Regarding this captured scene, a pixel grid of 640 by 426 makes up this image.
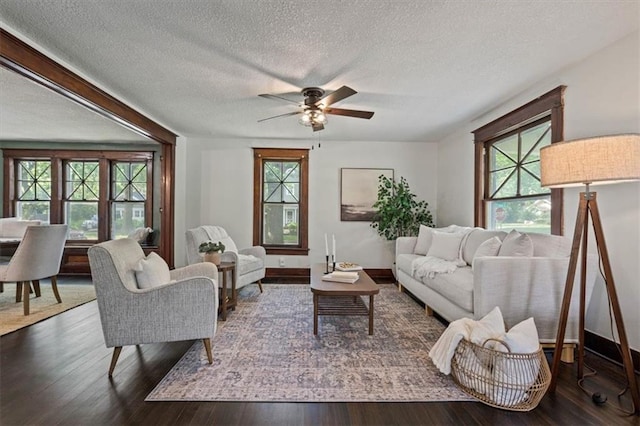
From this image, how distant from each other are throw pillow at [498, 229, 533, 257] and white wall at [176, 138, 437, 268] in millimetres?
2842

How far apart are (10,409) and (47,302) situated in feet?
8.22

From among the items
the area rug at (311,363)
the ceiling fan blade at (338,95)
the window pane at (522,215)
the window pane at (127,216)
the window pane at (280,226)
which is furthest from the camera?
the window pane at (127,216)

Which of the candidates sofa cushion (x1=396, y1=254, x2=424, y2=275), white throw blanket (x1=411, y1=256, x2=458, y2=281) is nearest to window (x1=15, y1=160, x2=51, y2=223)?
sofa cushion (x1=396, y1=254, x2=424, y2=275)

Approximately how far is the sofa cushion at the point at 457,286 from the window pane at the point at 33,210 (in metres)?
6.70

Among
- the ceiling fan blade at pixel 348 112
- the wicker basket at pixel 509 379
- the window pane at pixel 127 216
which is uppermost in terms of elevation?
the ceiling fan blade at pixel 348 112

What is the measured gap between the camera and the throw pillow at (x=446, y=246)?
3.61m

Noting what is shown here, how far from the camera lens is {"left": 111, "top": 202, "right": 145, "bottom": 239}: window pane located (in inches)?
230

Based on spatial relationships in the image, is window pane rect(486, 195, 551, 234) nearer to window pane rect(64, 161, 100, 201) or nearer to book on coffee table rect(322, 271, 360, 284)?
book on coffee table rect(322, 271, 360, 284)

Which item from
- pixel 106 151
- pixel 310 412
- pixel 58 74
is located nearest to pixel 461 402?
pixel 310 412

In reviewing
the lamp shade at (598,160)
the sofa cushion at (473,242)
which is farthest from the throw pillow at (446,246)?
the lamp shade at (598,160)

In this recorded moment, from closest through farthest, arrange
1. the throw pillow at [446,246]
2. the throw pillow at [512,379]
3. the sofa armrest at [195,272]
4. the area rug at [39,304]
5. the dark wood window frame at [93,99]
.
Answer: the throw pillow at [512,379] < the dark wood window frame at [93,99] < the sofa armrest at [195,272] < the area rug at [39,304] < the throw pillow at [446,246]

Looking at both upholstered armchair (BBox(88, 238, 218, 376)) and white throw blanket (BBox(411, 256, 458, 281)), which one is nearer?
upholstered armchair (BBox(88, 238, 218, 376))

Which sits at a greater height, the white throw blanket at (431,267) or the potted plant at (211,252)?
the potted plant at (211,252)

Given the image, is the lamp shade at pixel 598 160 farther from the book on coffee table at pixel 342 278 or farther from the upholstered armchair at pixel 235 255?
the upholstered armchair at pixel 235 255
